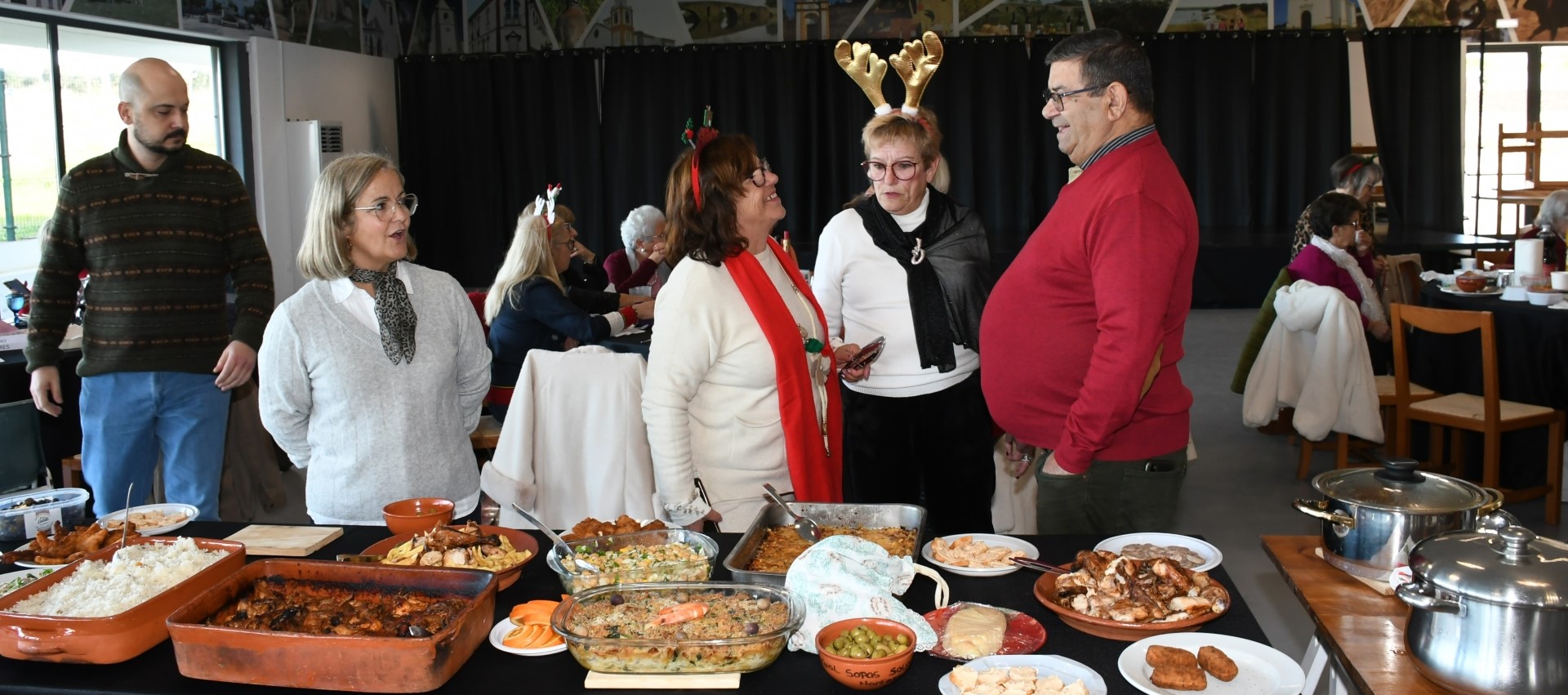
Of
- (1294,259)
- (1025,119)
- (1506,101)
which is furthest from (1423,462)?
(1506,101)

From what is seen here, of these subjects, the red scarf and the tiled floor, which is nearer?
the red scarf

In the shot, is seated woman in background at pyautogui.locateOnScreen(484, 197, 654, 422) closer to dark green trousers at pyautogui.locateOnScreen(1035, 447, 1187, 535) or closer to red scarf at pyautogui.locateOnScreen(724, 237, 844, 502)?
red scarf at pyautogui.locateOnScreen(724, 237, 844, 502)

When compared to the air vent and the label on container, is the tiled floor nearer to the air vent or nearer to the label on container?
the label on container

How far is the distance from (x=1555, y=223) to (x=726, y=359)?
509 cm

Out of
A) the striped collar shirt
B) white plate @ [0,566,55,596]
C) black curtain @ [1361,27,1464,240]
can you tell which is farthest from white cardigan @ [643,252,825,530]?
black curtain @ [1361,27,1464,240]

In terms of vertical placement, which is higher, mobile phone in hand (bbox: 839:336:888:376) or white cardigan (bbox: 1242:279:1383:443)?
mobile phone in hand (bbox: 839:336:888:376)

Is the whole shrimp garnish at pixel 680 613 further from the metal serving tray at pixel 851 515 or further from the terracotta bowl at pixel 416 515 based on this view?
the terracotta bowl at pixel 416 515

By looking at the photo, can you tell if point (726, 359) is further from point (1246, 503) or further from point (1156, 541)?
point (1246, 503)

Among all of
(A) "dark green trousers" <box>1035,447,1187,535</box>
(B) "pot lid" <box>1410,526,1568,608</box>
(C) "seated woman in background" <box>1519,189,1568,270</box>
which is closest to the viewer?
(B) "pot lid" <box>1410,526,1568,608</box>

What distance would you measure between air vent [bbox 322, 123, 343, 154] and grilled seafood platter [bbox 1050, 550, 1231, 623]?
7443 mm

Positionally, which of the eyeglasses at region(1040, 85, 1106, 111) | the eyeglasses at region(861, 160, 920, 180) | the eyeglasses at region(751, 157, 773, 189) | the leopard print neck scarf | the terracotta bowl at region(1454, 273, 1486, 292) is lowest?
the terracotta bowl at region(1454, 273, 1486, 292)

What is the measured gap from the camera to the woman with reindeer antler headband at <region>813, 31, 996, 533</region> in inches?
109

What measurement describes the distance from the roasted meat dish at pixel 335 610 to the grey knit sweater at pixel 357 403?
594mm

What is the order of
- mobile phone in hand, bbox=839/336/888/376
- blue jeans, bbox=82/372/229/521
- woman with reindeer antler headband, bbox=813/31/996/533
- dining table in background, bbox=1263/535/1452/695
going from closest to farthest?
dining table in background, bbox=1263/535/1452/695 < mobile phone in hand, bbox=839/336/888/376 < woman with reindeer antler headband, bbox=813/31/996/533 < blue jeans, bbox=82/372/229/521
